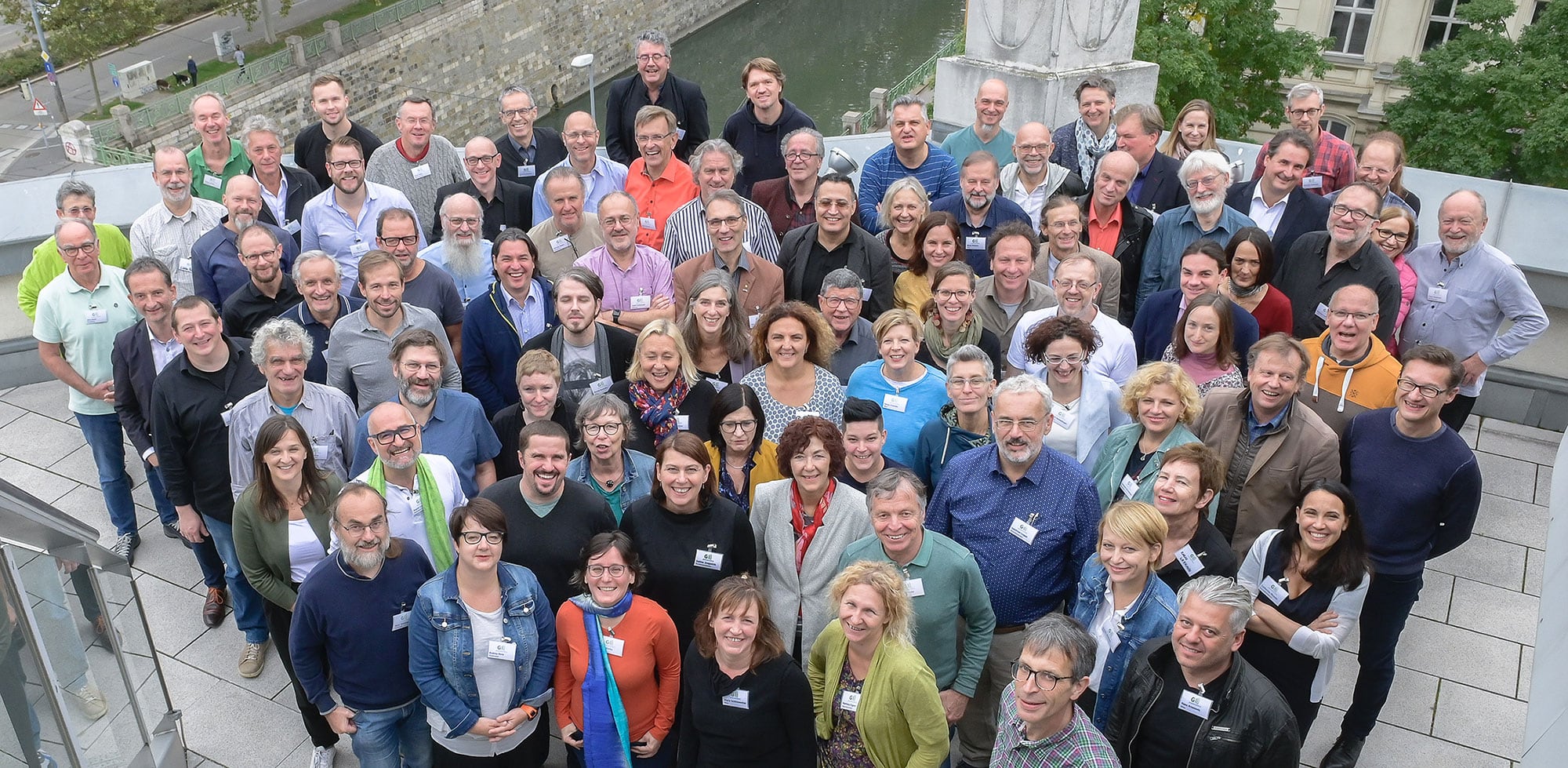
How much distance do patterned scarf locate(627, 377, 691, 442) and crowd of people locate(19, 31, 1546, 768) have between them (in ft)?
0.04

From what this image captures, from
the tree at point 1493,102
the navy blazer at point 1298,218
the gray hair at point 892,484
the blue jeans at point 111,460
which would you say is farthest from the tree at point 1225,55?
the blue jeans at point 111,460

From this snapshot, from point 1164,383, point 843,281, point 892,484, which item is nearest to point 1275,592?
point 1164,383

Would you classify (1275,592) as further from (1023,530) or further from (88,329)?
(88,329)

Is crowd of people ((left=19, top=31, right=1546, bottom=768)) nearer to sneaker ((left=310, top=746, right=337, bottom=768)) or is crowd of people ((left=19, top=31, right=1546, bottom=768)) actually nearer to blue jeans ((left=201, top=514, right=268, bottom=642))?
blue jeans ((left=201, top=514, right=268, bottom=642))

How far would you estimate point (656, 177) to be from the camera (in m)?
7.03

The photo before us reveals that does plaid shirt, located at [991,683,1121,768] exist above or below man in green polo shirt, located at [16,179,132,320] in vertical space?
below

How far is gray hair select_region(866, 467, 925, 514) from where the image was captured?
161 inches

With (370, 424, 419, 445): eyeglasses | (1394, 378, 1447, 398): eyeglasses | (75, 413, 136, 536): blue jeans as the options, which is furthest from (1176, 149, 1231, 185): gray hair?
(75, 413, 136, 536): blue jeans

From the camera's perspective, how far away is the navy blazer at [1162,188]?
6809 millimetres

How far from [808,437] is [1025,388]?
81 cm

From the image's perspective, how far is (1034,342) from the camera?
501 centimetres

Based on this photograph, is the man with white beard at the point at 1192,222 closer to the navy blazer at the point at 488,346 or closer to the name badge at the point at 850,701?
the name badge at the point at 850,701

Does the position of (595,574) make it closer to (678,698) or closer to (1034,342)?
(678,698)

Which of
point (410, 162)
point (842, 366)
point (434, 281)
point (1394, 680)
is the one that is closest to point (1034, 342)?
point (842, 366)
